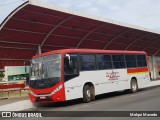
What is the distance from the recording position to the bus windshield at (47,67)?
58.3ft

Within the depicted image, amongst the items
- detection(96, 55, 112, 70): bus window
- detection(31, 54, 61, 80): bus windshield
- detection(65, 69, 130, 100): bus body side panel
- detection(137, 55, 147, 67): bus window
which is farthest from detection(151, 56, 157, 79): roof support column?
detection(31, 54, 61, 80): bus windshield

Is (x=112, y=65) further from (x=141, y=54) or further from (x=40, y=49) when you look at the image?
(x=40, y=49)

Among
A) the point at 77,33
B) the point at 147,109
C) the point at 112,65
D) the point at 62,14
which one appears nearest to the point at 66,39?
the point at 77,33

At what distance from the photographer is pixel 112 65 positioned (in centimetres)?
2214

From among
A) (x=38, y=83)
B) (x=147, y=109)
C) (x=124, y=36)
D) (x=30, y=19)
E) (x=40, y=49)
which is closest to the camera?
(x=147, y=109)

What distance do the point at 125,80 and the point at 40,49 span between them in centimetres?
1072

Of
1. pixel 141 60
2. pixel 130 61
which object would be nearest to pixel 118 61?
pixel 130 61

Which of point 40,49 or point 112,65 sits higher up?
point 40,49

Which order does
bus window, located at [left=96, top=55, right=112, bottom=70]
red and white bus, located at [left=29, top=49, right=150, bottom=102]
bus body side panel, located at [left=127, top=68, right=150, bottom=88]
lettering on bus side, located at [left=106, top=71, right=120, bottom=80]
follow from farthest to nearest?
bus body side panel, located at [left=127, top=68, right=150, bottom=88] < lettering on bus side, located at [left=106, top=71, right=120, bottom=80] < bus window, located at [left=96, top=55, right=112, bottom=70] < red and white bus, located at [left=29, top=49, right=150, bottom=102]

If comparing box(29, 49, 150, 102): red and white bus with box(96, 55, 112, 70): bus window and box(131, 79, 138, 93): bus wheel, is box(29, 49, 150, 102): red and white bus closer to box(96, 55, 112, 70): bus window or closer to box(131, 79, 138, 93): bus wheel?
box(96, 55, 112, 70): bus window

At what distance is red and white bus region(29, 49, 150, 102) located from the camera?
17.6 m

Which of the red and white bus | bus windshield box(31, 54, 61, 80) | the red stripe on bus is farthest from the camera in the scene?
the red stripe on bus

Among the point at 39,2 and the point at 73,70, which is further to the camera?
the point at 39,2

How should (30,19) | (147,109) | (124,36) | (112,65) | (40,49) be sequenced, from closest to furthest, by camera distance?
(147,109)
(112,65)
(30,19)
(40,49)
(124,36)
